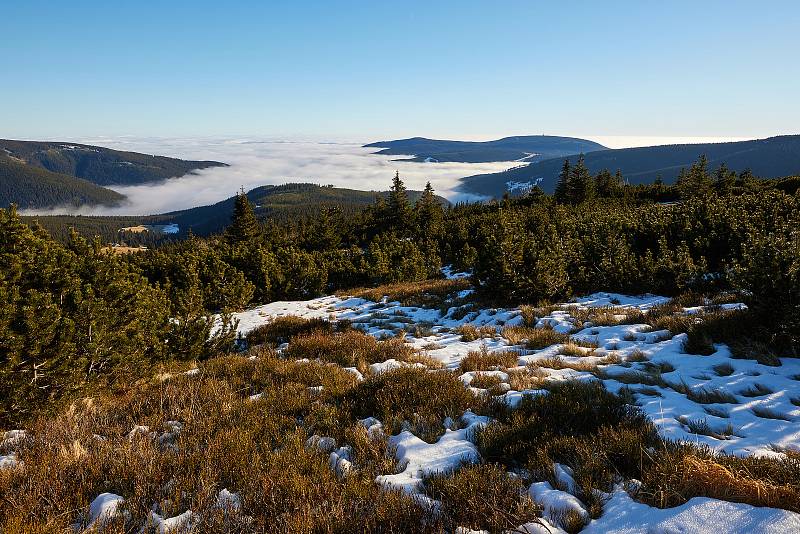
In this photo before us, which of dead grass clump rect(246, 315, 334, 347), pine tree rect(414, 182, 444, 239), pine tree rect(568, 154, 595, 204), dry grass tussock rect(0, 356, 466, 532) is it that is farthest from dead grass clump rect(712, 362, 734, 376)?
pine tree rect(568, 154, 595, 204)

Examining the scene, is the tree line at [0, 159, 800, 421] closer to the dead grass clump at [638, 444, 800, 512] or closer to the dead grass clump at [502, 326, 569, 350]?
the dead grass clump at [502, 326, 569, 350]

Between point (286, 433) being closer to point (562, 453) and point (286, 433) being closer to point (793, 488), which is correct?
point (562, 453)

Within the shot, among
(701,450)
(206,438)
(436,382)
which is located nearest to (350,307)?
(436,382)

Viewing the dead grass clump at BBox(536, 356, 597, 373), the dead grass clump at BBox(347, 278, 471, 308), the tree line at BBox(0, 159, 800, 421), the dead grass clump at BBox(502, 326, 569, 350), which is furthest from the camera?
the dead grass clump at BBox(347, 278, 471, 308)

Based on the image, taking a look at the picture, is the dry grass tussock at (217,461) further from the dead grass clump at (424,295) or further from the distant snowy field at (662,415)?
the dead grass clump at (424,295)

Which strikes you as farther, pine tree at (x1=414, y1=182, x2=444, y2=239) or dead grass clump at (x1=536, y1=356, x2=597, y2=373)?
pine tree at (x1=414, y1=182, x2=444, y2=239)

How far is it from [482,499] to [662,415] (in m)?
2.79

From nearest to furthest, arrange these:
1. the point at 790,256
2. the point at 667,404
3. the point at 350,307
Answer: the point at 667,404 < the point at 790,256 < the point at 350,307

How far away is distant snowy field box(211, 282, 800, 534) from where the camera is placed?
9.11 ft

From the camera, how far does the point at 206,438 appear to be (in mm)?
4645

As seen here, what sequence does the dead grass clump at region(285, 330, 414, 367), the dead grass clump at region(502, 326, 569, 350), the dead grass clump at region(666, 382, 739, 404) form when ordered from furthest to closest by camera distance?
the dead grass clump at region(502, 326, 569, 350), the dead grass clump at region(285, 330, 414, 367), the dead grass clump at region(666, 382, 739, 404)

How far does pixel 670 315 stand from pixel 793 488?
6598 mm

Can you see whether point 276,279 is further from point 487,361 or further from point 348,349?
point 487,361

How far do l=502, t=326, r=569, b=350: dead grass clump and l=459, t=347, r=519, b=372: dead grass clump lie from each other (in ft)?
2.77
